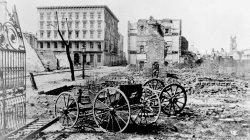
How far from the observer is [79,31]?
5553 cm

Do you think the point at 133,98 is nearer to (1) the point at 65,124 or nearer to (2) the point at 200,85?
(1) the point at 65,124

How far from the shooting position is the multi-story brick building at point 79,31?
54.3 m

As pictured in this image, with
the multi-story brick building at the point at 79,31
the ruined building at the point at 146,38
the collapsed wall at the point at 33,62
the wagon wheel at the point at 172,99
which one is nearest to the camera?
the wagon wheel at the point at 172,99

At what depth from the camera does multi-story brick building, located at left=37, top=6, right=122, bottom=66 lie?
5434cm

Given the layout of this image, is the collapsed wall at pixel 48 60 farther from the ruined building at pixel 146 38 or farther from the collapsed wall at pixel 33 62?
the ruined building at pixel 146 38

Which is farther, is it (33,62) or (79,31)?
(79,31)

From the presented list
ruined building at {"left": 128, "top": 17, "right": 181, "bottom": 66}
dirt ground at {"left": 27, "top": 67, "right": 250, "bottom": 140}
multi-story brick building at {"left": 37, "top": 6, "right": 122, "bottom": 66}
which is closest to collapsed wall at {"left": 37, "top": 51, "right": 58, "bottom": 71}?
ruined building at {"left": 128, "top": 17, "right": 181, "bottom": 66}

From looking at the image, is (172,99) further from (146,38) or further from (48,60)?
(146,38)

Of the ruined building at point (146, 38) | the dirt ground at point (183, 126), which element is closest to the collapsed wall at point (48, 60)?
the ruined building at point (146, 38)

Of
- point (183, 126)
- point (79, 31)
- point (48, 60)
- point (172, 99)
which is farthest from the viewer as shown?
point (79, 31)

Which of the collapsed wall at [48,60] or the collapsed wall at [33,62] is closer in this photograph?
the collapsed wall at [33,62]

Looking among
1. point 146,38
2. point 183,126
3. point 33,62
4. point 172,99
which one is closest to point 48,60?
point 33,62

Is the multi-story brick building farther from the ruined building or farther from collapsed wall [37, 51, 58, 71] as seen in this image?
collapsed wall [37, 51, 58, 71]

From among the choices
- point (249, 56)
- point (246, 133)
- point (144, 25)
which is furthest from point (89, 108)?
point (249, 56)
